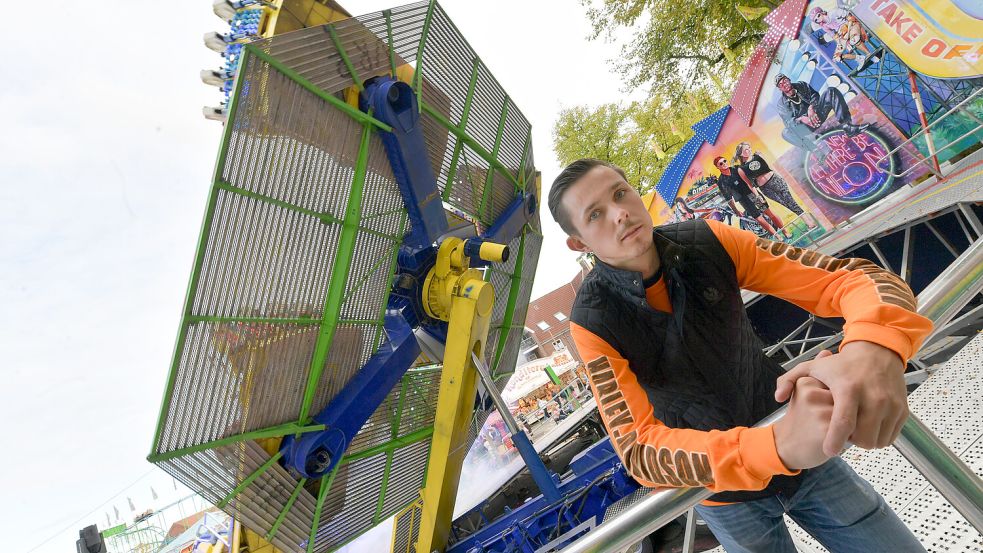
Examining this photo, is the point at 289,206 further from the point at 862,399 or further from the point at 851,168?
the point at 851,168

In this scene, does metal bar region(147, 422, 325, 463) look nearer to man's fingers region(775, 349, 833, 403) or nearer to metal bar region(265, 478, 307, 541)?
metal bar region(265, 478, 307, 541)

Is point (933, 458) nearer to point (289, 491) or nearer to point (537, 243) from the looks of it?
point (289, 491)

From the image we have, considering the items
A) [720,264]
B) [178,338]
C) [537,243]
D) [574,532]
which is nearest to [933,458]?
[720,264]

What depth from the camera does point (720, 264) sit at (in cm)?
152

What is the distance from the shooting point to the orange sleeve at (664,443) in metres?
0.98

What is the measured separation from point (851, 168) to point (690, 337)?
358 inches

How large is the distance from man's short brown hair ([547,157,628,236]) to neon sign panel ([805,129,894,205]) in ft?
28.6

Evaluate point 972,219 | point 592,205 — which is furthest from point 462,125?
point 972,219

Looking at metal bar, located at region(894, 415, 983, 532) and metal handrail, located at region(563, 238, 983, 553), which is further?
metal handrail, located at region(563, 238, 983, 553)

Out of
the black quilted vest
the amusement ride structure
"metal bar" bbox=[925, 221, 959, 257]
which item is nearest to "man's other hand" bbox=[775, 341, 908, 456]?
the amusement ride structure

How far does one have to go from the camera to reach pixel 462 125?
423cm

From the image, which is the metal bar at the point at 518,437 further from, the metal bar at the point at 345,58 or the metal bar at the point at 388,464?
the metal bar at the point at 345,58

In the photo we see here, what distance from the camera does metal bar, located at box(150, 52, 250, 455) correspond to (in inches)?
91.9

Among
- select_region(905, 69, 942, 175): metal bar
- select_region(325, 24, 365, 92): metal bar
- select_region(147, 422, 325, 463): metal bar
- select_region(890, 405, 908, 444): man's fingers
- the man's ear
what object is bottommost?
select_region(905, 69, 942, 175): metal bar
